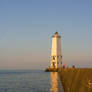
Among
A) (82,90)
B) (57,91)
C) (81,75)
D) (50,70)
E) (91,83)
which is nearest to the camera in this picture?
(82,90)

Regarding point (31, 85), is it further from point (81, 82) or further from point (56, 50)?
point (56, 50)

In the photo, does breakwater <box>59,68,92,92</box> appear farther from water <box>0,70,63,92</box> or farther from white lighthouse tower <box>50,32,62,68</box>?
white lighthouse tower <box>50,32,62,68</box>

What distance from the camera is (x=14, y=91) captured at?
2705 centimetres

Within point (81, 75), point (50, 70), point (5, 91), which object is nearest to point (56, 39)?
point (50, 70)

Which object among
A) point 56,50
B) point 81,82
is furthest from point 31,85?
point 56,50

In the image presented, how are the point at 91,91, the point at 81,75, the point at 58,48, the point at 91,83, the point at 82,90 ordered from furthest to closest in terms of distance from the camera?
1. the point at 58,48
2. the point at 81,75
3. the point at 91,83
4. the point at 82,90
5. the point at 91,91

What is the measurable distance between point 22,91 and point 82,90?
17.9 metres

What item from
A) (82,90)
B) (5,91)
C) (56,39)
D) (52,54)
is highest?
(56,39)

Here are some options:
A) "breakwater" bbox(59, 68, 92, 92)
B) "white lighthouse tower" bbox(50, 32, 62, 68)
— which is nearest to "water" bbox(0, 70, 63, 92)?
"breakwater" bbox(59, 68, 92, 92)

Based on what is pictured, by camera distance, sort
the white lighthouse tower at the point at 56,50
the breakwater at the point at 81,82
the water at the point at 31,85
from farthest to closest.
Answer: the white lighthouse tower at the point at 56,50, the water at the point at 31,85, the breakwater at the point at 81,82

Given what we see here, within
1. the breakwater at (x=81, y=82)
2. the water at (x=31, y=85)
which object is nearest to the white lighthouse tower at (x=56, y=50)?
the water at (x=31, y=85)

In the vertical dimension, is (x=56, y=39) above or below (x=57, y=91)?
above

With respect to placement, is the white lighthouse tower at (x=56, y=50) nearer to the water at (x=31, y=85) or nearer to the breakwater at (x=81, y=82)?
the water at (x=31, y=85)

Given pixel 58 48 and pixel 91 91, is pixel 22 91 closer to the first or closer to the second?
pixel 91 91
